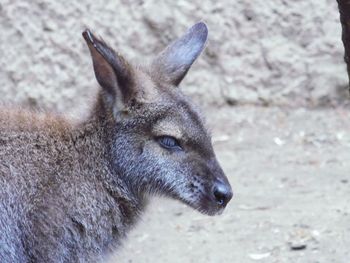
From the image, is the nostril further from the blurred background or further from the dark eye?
the blurred background

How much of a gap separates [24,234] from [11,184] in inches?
10.1

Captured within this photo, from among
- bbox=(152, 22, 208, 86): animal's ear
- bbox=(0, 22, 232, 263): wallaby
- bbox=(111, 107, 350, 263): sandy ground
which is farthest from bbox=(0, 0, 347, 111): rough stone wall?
bbox=(0, 22, 232, 263): wallaby

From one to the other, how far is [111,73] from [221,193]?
0.87 m

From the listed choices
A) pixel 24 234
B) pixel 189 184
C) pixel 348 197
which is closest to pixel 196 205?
pixel 189 184

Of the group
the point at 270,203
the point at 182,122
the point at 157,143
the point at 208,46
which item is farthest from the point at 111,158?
the point at 208,46

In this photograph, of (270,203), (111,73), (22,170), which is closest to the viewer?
(22,170)

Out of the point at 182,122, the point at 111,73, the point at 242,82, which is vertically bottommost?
the point at 242,82

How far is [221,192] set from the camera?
17.9ft

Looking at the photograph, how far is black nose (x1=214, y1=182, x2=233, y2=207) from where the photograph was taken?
17.9 ft

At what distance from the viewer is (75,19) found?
8.61m

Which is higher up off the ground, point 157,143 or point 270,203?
point 157,143

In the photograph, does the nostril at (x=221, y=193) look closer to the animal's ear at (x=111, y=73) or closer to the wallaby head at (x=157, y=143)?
the wallaby head at (x=157, y=143)

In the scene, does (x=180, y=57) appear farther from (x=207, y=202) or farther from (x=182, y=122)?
(x=207, y=202)

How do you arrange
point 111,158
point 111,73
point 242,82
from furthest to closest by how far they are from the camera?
1. point 242,82
2. point 111,158
3. point 111,73
